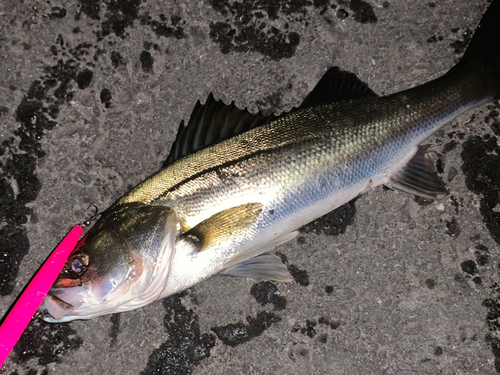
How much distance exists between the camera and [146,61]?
102 inches

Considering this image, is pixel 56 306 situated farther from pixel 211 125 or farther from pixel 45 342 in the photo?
pixel 211 125

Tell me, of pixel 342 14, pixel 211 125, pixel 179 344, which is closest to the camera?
pixel 211 125

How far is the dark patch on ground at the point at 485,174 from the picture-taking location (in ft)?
8.48

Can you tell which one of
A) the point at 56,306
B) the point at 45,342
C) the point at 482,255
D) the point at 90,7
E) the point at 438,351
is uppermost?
the point at 90,7

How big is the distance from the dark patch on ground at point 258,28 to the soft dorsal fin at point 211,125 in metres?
0.54

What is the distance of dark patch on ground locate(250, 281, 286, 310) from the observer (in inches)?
101

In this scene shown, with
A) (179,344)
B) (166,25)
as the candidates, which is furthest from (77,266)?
(166,25)

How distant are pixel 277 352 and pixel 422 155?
153 centimetres

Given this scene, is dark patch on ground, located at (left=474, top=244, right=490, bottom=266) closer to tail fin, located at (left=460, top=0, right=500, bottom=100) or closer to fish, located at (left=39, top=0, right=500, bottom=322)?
fish, located at (left=39, top=0, right=500, bottom=322)

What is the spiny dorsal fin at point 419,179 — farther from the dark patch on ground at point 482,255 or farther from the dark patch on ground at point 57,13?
the dark patch on ground at point 57,13

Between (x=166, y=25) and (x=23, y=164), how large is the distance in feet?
4.17

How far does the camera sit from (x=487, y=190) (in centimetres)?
259

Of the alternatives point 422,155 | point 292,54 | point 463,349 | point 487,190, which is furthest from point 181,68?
point 463,349

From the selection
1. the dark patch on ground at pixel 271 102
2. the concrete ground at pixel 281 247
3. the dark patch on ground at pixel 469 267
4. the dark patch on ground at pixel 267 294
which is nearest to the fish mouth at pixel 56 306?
the concrete ground at pixel 281 247
